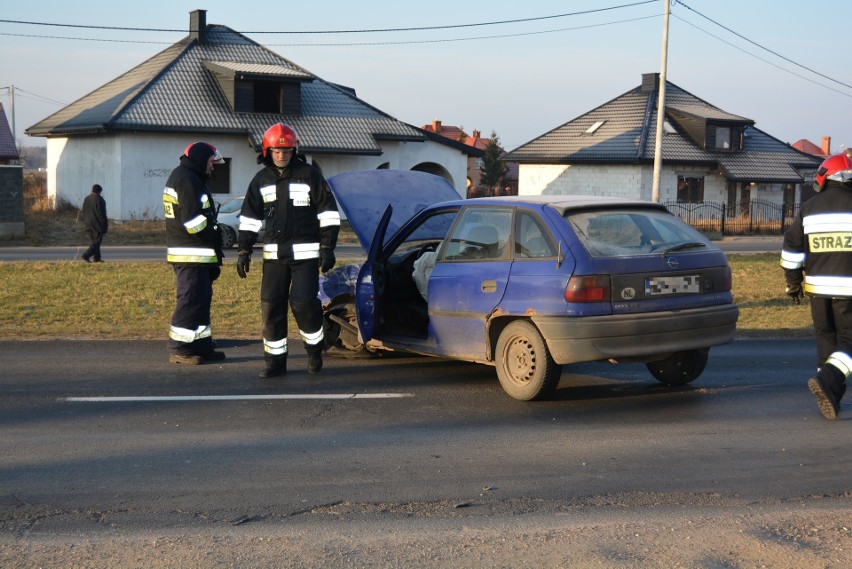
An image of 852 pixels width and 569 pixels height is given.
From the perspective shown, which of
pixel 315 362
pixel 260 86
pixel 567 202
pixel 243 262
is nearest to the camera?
pixel 567 202

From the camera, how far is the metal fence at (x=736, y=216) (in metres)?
42.8

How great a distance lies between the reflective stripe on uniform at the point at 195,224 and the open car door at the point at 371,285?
149 cm

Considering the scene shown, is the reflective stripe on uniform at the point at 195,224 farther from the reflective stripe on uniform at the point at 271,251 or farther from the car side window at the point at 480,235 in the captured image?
the car side window at the point at 480,235

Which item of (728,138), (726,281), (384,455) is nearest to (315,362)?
(384,455)

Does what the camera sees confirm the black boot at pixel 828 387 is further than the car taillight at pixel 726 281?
No

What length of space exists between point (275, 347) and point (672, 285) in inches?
130

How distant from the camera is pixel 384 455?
20.1 feet

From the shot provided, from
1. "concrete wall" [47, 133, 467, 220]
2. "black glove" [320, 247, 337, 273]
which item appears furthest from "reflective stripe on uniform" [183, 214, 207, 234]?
"concrete wall" [47, 133, 467, 220]

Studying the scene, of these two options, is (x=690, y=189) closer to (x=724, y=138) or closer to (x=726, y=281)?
(x=724, y=138)

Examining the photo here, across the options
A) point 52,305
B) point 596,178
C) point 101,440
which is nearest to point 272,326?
point 101,440

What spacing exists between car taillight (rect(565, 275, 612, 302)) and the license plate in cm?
40

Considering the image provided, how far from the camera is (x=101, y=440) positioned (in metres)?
6.48

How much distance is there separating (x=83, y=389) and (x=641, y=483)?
15.2 ft

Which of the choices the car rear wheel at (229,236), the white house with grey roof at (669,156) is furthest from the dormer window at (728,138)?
the car rear wheel at (229,236)
